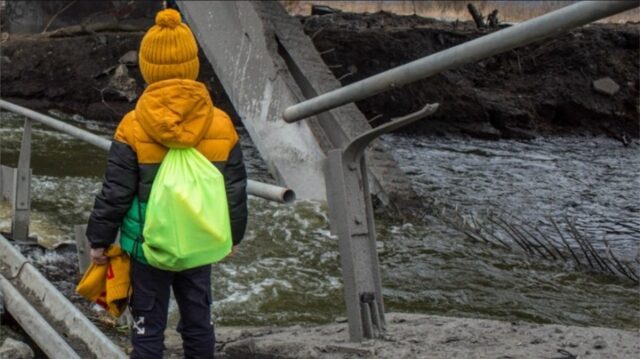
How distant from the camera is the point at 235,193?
3.79 metres

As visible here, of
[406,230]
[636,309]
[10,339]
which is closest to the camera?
[10,339]

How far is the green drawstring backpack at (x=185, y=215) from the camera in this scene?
3.47 metres

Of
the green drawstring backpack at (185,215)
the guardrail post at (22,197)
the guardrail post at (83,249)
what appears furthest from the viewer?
the guardrail post at (22,197)

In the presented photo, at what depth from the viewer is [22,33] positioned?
1906 centimetres

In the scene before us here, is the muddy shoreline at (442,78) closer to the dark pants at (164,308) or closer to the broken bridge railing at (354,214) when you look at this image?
the broken bridge railing at (354,214)

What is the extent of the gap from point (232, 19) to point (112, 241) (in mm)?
8027

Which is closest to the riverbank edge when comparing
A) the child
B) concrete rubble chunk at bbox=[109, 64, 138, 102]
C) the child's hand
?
the child

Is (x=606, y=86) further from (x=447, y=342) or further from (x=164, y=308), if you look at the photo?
(x=164, y=308)

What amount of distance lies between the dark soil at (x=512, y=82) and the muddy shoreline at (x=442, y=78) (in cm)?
2

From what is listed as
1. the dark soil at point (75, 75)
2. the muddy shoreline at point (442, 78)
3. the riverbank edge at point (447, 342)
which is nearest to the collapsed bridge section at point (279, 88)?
the muddy shoreline at point (442, 78)

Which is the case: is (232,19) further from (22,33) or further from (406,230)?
(22,33)

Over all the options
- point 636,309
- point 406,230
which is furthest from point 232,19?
point 636,309

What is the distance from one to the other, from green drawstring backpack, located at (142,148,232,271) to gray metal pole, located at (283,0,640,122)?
56 cm

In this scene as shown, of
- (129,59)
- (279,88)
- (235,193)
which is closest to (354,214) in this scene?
(235,193)
